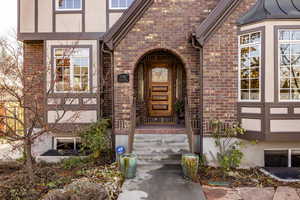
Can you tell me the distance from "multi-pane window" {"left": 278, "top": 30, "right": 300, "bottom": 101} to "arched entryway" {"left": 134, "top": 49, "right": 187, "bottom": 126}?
12.7 ft

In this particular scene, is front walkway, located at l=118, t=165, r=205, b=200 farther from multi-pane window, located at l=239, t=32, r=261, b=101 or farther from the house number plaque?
multi-pane window, located at l=239, t=32, r=261, b=101

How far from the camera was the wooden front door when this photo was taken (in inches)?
381

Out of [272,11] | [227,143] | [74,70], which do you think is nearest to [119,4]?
[74,70]

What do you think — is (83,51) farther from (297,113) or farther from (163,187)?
(297,113)

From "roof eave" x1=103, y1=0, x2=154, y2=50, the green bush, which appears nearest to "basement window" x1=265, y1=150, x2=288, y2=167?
the green bush

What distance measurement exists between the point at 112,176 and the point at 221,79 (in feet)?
14.5

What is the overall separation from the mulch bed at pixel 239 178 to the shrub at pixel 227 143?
0.23 metres

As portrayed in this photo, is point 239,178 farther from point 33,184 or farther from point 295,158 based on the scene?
point 33,184

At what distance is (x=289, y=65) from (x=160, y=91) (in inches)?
198

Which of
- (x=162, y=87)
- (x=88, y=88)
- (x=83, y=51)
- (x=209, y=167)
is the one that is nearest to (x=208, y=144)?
(x=209, y=167)

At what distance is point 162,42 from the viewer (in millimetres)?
7543

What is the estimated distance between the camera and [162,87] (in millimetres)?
9680

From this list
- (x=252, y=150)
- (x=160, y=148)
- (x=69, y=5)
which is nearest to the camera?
(x=252, y=150)

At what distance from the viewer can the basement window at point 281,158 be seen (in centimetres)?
687
